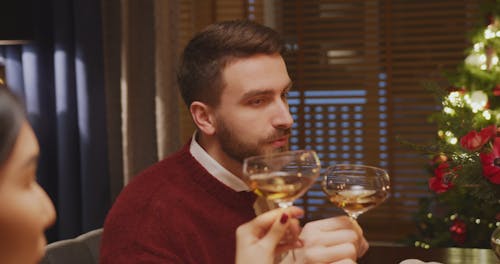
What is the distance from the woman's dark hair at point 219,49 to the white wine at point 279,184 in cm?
56

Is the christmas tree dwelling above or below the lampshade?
below

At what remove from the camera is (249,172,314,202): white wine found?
1231mm

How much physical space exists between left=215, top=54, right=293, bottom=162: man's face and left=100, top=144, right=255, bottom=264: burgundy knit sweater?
12 cm

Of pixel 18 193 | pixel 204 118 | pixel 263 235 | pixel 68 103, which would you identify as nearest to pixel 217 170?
pixel 204 118

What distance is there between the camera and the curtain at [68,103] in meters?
3.53

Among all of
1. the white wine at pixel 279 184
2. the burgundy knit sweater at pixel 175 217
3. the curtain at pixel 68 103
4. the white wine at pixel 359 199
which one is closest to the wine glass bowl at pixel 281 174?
the white wine at pixel 279 184

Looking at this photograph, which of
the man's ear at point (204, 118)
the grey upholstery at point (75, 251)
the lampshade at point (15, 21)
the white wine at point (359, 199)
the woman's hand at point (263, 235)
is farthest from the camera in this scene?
the lampshade at point (15, 21)

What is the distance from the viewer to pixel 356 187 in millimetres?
1497

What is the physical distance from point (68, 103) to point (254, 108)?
84.0 inches

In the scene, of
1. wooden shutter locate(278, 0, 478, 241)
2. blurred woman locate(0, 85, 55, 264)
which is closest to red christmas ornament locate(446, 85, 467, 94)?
wooden shutter locate(278, 0, 478, 241)

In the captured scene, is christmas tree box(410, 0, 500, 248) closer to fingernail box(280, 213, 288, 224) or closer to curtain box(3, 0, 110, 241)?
fingernail box(280, 213, 288, 224)

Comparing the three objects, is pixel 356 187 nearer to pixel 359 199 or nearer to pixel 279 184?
pixel 359 199

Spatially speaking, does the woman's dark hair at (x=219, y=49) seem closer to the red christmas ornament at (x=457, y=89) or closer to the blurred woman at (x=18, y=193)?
the blurred woman at (x=18, y=193)

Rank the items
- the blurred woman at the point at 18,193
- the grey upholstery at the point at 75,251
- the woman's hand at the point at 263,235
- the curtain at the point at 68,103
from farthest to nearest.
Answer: the curtain at the point at 68,103 < the grey upholstery at the point at 75,251 < the woman's hand at the point at 263,235 < the blurred woman at the point at 18,193
